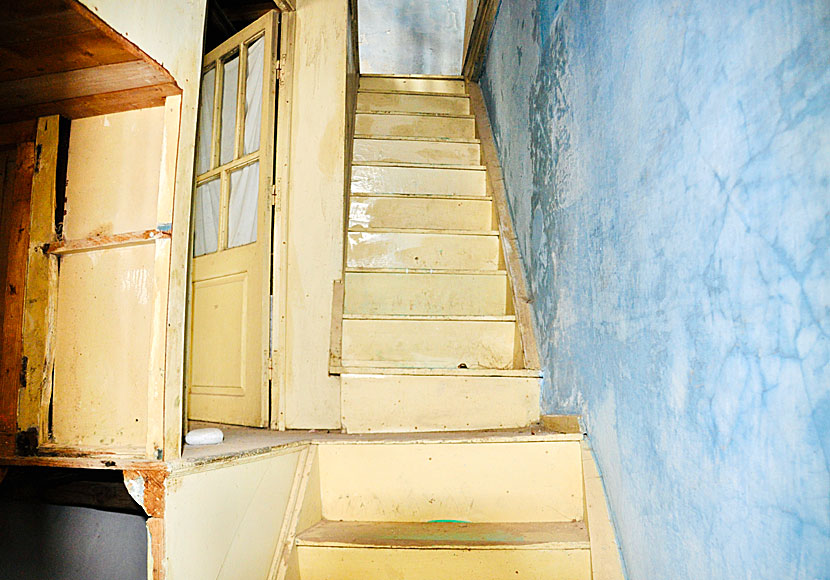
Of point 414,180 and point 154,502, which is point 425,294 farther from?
point 154,502

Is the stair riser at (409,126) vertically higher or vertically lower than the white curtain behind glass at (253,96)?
higher

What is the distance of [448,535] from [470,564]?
0.33 ft

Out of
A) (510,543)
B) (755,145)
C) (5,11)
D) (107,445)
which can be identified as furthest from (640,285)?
(5,11)

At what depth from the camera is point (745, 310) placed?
848mm

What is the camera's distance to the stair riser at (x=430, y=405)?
1941 millimetres

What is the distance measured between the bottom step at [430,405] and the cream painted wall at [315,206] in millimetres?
270

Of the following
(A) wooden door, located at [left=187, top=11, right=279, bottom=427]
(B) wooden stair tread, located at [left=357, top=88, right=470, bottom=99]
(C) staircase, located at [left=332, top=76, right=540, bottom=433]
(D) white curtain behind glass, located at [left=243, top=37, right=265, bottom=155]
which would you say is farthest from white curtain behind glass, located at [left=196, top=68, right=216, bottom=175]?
(B) wooden stair tread, located at [left=357, top=88, right=470, bottom=99]

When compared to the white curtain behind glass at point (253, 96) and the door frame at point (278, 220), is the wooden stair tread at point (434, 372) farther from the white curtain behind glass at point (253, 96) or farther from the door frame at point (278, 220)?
the white curtain behind glass at point (253, 96)

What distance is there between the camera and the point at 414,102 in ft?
12.5

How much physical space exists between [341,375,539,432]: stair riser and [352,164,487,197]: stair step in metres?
1.28

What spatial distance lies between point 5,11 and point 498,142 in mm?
2374

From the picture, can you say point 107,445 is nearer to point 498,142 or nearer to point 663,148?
point 663,148

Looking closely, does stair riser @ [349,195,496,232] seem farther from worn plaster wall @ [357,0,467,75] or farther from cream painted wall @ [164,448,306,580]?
worn plaster wall @ [357,0,467,75]

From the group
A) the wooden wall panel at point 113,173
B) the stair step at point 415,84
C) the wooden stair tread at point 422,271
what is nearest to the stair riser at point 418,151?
the stair step at point 415,84
